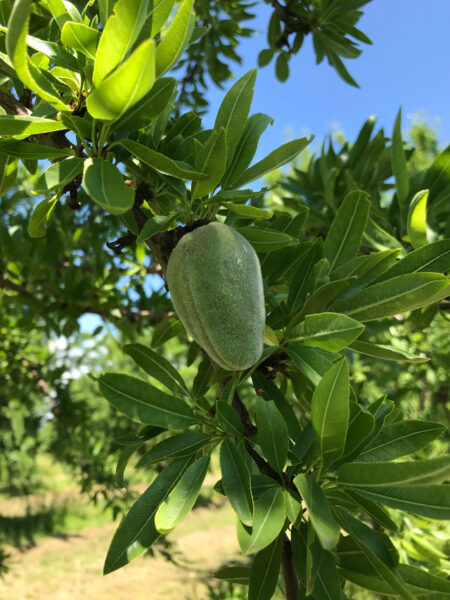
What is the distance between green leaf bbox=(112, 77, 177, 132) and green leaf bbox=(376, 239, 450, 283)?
32 centimetres

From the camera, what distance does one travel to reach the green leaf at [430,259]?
0.54 metres

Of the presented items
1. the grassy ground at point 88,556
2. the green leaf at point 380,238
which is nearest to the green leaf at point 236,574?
the green leaf at point 380,238

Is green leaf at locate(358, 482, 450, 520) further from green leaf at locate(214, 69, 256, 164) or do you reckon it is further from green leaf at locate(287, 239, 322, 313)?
green leaf at locate(214, 69, 256, 164)

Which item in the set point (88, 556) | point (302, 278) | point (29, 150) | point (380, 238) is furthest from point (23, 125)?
point (88, 556)

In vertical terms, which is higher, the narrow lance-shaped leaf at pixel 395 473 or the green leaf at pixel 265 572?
the narrow lance-shaped leaf at pixel 395 473

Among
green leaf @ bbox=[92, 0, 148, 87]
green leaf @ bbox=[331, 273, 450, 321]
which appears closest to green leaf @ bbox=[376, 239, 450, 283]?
green leaf @ bbox=[331, 273, 450, 321]

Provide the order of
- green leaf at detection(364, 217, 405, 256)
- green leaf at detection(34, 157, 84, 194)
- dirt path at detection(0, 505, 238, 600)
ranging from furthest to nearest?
1. dirt path at detection(0, 505, 238, 600)
2. green leaf at detection(364, 217, 405, 256)
3. green leaf at detection(34, 157, 84, 194)

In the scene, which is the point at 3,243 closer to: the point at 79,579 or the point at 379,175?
the point at 379,175

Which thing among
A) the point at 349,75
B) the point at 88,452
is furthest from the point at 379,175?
the point at 88,452

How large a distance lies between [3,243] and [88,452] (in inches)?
33.8

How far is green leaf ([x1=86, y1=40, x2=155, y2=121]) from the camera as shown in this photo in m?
0.35

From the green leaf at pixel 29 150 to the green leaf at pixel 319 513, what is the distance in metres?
0.42

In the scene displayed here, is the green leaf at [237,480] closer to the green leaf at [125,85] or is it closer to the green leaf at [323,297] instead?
the green leaf at [323,297]

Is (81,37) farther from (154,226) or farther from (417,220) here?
(417,220)
